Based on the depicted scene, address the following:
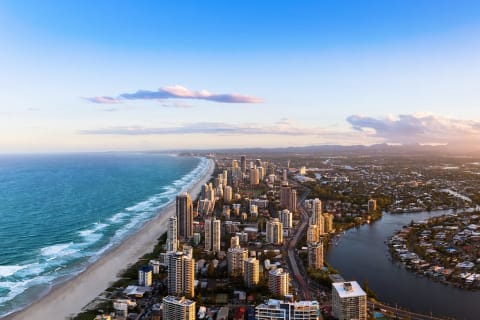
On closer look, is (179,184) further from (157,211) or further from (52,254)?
(52,254)

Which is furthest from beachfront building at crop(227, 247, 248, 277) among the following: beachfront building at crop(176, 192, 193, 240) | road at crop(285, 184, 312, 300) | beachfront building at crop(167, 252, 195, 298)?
beachfront building at crop(176, 192, 193, 240)

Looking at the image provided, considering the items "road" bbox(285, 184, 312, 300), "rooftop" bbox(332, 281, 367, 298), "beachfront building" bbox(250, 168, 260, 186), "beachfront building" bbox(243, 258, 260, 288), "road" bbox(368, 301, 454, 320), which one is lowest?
"road" bbox(368, 301, 454, 320)

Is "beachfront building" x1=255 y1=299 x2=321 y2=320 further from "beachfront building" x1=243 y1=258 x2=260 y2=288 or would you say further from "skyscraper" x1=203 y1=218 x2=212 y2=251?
"skyscraper" x1=203 y1=218 x2=212 y2=251

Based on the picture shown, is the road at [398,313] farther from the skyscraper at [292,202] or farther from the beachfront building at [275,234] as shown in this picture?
the skyscraper at [292,202]

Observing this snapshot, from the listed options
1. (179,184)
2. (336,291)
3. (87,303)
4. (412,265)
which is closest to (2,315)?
(87,303)

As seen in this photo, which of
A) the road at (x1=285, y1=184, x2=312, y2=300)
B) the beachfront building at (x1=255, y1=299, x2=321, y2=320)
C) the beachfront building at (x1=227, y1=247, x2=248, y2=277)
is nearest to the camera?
the beachfront building at (x1=255, y1=299, x2=321, y2=320)

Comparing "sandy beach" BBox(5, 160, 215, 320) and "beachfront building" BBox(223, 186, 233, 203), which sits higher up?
"beachfront building" BBox(223, 186, 233, 203)

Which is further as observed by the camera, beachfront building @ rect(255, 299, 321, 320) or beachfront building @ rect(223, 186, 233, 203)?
beachfront building @ rect(223, 186, 233, 203)
